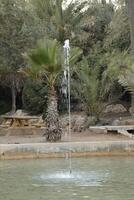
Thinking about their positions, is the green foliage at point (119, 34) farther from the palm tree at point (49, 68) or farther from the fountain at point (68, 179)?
the fountain at point (68, 179)

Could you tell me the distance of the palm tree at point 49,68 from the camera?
17.4 meters

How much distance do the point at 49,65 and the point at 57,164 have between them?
404 centimetres

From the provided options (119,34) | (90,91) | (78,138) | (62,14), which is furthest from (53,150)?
(62,14)

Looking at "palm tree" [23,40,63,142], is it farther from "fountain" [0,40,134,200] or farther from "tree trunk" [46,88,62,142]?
"fountain" [0,40,134,200]

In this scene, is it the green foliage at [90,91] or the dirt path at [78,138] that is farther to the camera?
the green foliage at [90,91]

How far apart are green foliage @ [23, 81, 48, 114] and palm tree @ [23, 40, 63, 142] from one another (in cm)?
815

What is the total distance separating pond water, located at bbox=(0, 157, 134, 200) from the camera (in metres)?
9.94

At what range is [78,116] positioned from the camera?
81.0ft

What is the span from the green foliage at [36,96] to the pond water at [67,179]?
36.7ft

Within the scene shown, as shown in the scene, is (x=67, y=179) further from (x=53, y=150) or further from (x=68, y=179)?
(x=53, y=150)

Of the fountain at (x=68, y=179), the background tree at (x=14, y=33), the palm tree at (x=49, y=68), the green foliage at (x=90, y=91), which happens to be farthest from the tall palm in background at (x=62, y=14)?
the fountain at (x=68, y=179)

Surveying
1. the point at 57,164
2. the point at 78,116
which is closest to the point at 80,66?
the point at 78,116

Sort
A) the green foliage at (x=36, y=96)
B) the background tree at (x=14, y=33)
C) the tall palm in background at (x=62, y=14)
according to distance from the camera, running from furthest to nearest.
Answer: the tall palm in background at (x=62, y=14) → the green foliage at (x=36, y=96) → the background tree at (x=14, y=33)

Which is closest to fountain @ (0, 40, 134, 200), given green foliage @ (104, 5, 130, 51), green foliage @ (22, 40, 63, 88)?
green foliage @ (22, 40, 63, 88)
